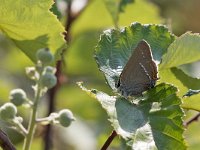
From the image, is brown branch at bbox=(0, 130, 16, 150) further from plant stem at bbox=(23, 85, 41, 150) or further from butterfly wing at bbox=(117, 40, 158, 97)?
butterfly wing at bbox=(117, 40, 158, 97)

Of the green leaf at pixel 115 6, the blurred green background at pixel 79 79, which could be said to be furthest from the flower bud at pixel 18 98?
the blurred green background at pixel 79 79

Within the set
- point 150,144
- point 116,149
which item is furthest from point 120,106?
point 116,149

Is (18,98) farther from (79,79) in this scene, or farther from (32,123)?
(79,79)

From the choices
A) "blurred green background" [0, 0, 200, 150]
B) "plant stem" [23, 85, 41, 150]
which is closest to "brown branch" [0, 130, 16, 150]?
"plant stem" [23, 85, 41, 150]

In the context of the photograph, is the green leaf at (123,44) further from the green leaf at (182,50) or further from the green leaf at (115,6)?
the green leaf at (115,6)

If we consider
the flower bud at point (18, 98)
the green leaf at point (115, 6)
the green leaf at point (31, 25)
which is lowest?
the flower bud at point (18, 98)

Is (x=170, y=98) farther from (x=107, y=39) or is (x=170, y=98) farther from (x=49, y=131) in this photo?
(x=49, y=131)

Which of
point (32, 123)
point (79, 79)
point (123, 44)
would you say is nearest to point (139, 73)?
point (123, 44)
